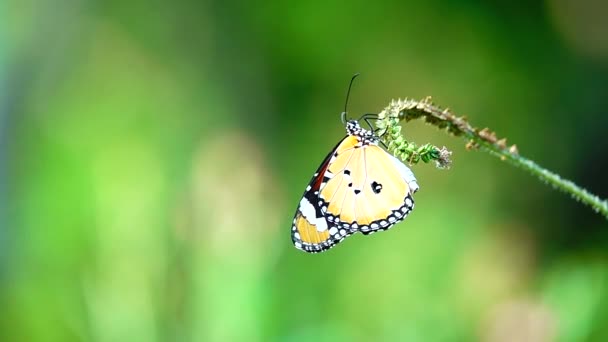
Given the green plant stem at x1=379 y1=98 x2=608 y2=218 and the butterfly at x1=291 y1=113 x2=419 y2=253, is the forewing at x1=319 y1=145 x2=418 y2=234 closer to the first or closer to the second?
the butterfly at x1=291 y1=113 x2=419 y2=253

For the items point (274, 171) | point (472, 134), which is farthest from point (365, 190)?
point (274, 171)

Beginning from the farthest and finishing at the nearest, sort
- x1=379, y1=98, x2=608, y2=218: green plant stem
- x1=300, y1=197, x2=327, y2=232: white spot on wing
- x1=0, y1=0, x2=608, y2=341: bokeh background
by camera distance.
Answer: x1=0, y1=0, x2=608, y2=341: bokeh background, x1=300, y1=197, x2=327, y2=232: white spot on wing, x1=379, y1=98, x2=608, y2=218: green plant stem

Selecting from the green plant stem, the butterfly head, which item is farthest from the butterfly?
the green plant stem

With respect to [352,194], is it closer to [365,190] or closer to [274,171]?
[365,190]

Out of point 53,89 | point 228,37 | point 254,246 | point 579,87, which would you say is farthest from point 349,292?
point 53,89

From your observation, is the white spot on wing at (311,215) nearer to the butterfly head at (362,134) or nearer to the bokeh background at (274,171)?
the butterfly head at (362,134)

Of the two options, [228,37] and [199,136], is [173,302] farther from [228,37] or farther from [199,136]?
[228,37]
